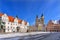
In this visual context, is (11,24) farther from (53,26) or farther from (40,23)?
(53,26)

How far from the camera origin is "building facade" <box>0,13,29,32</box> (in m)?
1.88

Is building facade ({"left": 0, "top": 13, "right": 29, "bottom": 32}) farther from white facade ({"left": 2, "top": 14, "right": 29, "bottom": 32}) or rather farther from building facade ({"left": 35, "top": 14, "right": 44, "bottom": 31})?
building facade ({"left": 35, "top": 14, "right": 44, "bottom": 31})

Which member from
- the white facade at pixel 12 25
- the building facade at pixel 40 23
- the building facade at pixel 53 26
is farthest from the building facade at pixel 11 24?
the building facade at pixel 53 26

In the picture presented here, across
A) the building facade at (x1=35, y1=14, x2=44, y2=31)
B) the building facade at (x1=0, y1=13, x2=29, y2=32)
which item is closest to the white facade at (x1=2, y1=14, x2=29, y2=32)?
the building facade at (x1=0, y1=13, x2=29, y2=32)

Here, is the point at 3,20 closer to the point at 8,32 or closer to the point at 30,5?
the point at 8,32

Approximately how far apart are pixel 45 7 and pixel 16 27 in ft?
1.69

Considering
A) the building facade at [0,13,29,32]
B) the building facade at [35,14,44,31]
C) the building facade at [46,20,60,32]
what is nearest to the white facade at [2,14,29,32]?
the building facade at [0,13,29,32]

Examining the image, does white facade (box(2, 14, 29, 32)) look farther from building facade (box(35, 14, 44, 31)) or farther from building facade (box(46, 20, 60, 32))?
building facade (box(46, 20, 60, 32))

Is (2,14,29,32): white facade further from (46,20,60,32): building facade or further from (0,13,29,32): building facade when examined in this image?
(46,20,60,32): building facade

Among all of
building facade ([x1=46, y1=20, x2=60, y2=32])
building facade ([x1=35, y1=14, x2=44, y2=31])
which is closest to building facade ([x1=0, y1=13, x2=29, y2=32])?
building facade ([x1=35, y1=14, x2=44, y2=31])

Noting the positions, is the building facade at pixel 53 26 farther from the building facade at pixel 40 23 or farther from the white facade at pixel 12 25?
the white facade at pixel 12 25

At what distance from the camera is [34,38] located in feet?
6.29

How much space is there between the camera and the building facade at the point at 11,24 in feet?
6.15

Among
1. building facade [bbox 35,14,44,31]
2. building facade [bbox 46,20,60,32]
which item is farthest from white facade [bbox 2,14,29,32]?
building facade [bbox 46,20,60,32]
